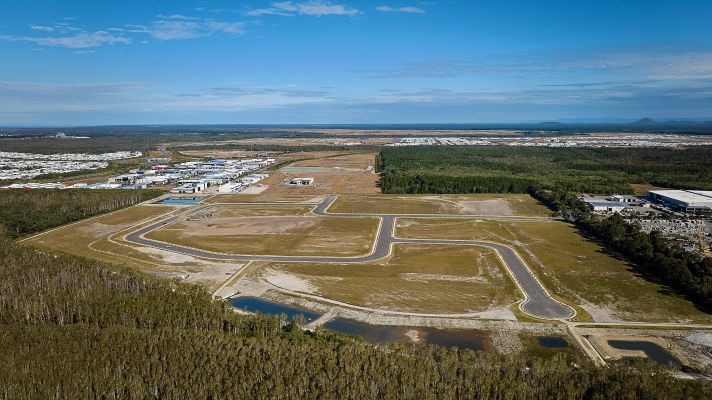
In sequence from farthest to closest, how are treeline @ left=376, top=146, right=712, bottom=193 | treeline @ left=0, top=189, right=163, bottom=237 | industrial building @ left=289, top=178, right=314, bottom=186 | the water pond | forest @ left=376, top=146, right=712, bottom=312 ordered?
industrial building @ left=289, top=178, right=314, bottom=186, treeline @ left=376, top=146, right=712, bottom=193, treeline @ left=0, top=189, right=163, bottom=237, forest @ left=376, top=146, right=712, bottom=312, the water pond

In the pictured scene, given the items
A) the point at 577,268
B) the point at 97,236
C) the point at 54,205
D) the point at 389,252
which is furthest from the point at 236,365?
the point at 54,205

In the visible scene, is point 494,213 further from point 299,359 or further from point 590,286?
point 299,359

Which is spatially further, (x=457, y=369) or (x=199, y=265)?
(x=199, y=265)

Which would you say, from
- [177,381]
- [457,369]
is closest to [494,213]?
[457,369]

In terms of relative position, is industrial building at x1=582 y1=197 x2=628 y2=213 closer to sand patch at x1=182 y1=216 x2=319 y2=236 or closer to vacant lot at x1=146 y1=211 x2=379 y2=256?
vacant lot at x1=146 y1=211 x2=379 y2=256

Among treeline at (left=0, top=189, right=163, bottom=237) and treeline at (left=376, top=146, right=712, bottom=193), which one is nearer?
treeline at (left=0, top=189, right=163, bottom=237)

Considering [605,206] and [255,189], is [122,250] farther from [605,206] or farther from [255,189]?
[605,206]

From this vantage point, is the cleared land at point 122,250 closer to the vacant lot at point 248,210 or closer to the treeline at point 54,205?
the treeline at point 54,205

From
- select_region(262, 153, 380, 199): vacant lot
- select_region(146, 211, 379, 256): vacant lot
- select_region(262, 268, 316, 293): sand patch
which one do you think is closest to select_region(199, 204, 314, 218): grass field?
select_region(146, 211, 379, 256): vacant lot
